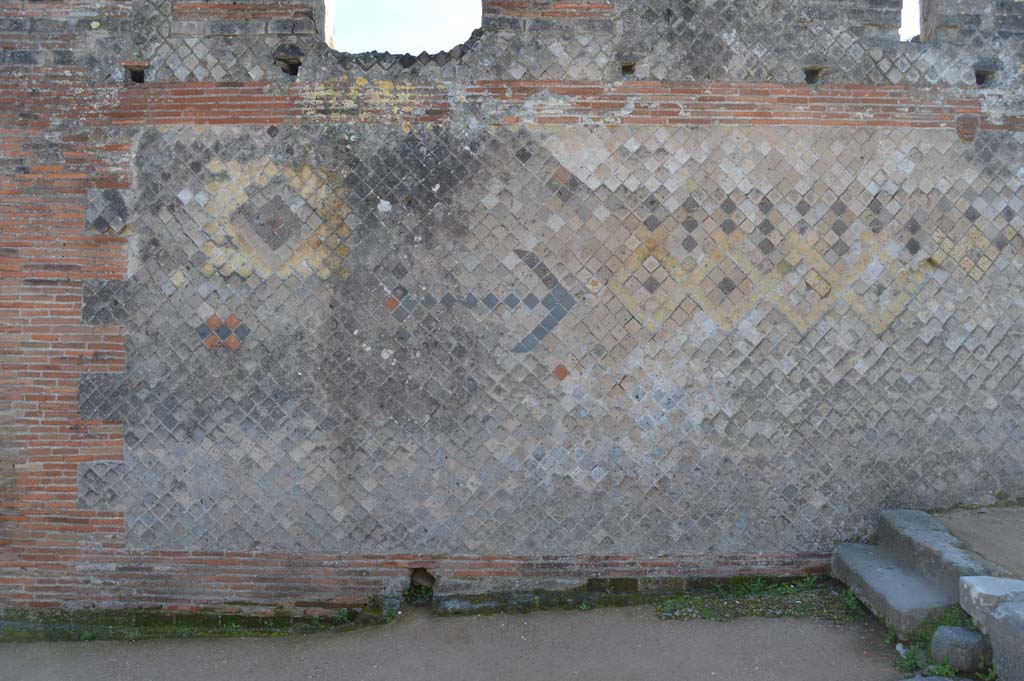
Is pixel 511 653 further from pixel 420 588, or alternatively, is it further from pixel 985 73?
pixel 985 73

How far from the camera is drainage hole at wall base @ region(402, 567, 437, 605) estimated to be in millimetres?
5090

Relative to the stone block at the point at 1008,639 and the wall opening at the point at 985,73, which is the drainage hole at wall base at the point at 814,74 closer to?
the wall opening at the point at 985,73

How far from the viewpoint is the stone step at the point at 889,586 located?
425cm

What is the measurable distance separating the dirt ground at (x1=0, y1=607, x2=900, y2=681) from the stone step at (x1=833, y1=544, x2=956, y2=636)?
0.68 feet

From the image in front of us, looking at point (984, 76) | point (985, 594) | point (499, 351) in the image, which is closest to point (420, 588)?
point (499, 351)

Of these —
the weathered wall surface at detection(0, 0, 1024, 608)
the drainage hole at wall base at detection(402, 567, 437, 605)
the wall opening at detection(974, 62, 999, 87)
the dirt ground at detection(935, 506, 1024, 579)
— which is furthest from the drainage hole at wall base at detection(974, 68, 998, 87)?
the drainage hole at wall base at detection(402, 567, 437, 605)

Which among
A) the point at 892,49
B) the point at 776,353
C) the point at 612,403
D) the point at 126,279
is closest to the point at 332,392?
the point at 126,279

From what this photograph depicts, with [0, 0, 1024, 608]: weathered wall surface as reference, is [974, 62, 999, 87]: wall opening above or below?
above

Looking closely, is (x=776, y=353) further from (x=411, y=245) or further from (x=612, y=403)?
(x=411, y=245)

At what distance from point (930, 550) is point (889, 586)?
333 millimetres

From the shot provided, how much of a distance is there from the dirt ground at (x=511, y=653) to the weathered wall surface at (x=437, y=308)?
0.33 m

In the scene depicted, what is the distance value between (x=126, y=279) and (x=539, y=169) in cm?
298

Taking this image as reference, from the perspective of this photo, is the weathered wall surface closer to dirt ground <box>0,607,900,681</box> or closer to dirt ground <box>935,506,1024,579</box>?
dirt ground <box>935,506,1024,579</box>

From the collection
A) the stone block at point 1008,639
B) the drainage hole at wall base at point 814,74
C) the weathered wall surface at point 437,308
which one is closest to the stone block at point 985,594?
the stone block at point 1008,639
